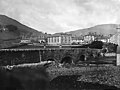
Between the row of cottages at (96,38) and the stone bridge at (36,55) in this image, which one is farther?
the row of cottages at (96,38)

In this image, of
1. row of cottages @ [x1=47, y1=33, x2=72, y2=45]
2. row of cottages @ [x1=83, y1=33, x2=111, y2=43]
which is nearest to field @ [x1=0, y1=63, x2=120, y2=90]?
row of cottages @ [x1=47, y1=33, x2=72, y2=45]

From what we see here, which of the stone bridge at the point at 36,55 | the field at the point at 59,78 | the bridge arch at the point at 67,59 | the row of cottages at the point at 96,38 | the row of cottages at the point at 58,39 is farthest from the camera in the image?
the row of cottages at the point at 96,38

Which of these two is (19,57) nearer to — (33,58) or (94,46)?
(33,58)

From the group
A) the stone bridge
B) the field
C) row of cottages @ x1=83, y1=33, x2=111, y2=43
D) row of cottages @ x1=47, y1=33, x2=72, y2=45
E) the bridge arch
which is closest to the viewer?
the field

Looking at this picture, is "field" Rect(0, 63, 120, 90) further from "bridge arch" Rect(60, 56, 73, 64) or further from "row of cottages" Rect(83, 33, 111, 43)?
"row of cottages" Rect(83, 33, 111, 43)

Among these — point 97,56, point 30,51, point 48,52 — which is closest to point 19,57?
point 30,51

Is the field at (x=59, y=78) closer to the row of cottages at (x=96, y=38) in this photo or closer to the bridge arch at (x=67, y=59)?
the bridge arch at (x=67, y=59)

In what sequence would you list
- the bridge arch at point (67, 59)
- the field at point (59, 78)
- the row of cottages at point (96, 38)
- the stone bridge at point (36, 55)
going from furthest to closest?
the row of cottages at point (96, 38) < the bridge arch at point (67, 59) < the stone bridge at point (36, 55) < the field at point (59, 78)

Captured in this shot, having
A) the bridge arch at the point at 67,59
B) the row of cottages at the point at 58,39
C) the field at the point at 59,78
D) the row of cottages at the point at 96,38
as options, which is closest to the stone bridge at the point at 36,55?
the bridge arch at the point at 67,59

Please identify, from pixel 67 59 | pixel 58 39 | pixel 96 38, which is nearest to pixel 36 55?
pixel 67 59
